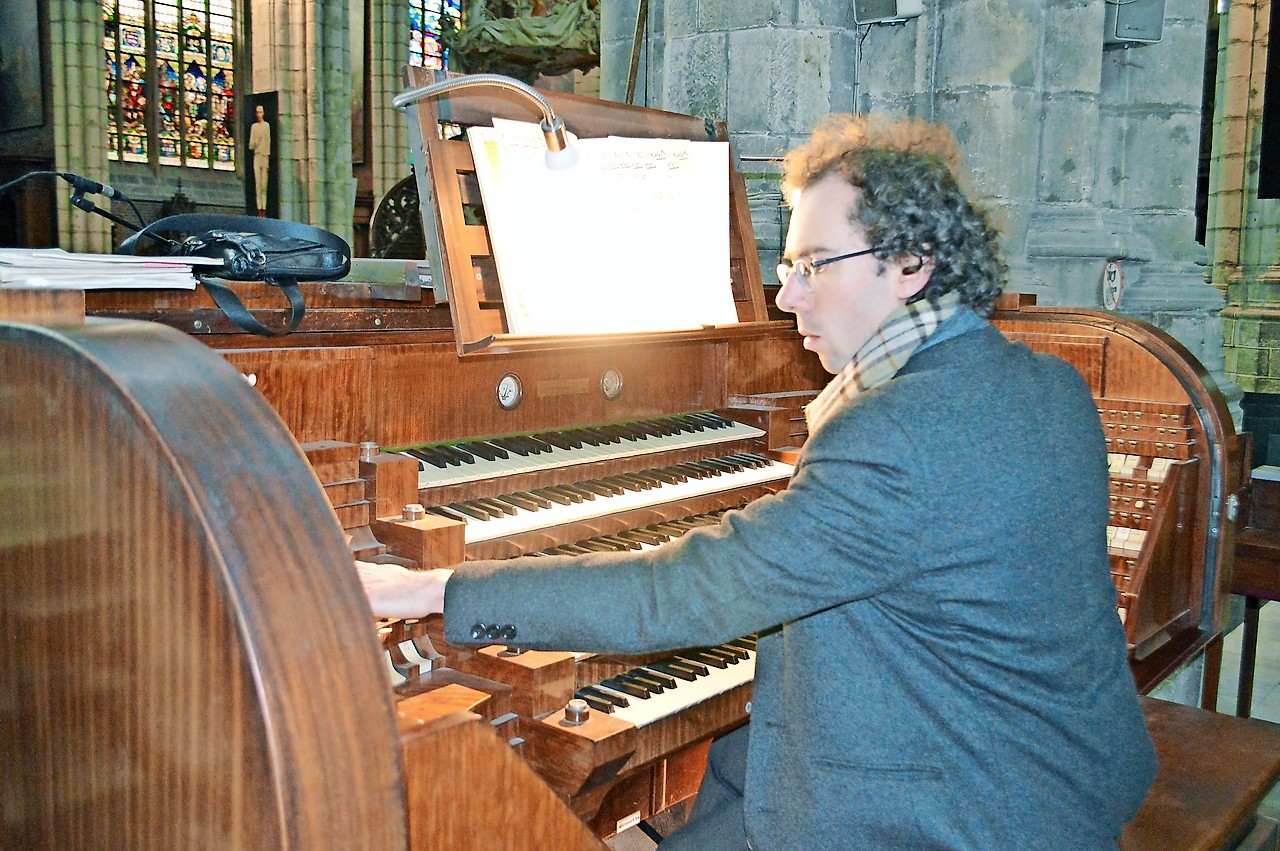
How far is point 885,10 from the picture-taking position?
4.17 meters

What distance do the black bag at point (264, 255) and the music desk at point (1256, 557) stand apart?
9.35ft

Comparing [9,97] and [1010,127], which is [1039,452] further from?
[9,97]

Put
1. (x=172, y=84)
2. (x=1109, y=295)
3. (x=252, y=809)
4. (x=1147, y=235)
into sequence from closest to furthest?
(x=252, y=809), (x=1109, y=295), (x=1147, y=235), (x=172, y=84)

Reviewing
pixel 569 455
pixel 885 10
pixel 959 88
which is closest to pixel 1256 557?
pixel 959 88

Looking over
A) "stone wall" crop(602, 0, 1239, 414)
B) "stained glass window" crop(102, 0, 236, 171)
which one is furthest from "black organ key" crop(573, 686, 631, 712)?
"stained glass window" crop(102, 0, 236, 171)

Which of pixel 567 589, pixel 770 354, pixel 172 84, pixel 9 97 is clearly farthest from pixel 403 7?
pixel 567 589

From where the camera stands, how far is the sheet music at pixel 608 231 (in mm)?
2225

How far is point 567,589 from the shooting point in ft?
4.35

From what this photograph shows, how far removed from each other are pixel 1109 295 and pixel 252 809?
175 inches

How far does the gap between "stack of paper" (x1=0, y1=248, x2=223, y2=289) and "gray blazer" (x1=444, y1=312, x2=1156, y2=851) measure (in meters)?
0.71

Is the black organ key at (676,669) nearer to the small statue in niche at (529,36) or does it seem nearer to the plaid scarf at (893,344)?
the plaid scarf at (893,344)

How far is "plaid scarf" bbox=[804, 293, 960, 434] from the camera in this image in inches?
58.1

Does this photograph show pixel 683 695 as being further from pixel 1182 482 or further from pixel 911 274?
pixel 1182 482

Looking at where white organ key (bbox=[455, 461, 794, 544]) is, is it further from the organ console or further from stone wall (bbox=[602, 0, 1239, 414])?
stone wall (bbox=[602, 0, 1239, 414])
